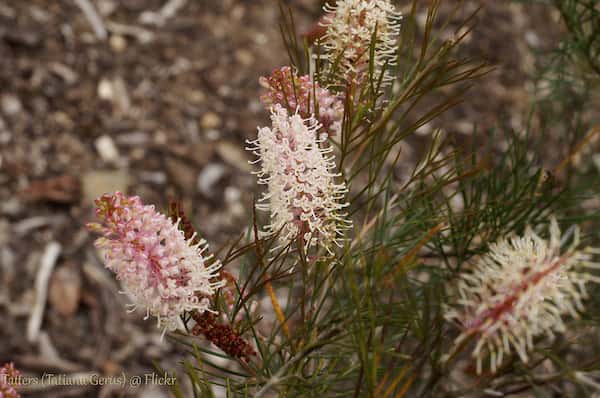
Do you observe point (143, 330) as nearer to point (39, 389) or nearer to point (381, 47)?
point (39, 389)

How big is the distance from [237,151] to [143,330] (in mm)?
483

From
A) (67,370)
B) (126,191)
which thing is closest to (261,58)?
(126,191)

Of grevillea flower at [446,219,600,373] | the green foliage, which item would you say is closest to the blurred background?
the green foliage

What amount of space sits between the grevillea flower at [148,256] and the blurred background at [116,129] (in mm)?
659

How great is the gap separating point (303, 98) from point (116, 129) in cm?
108

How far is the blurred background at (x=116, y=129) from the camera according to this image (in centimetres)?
119

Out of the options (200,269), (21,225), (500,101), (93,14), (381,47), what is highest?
(93,14)

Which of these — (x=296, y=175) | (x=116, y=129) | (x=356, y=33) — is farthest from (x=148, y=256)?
(x=116, y=129)

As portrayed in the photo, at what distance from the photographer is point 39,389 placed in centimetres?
109

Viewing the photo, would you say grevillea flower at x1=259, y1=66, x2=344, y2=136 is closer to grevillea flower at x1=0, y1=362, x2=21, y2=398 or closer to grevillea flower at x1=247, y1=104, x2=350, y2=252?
grevillea flower at x1=247, y1=104, x2=350, y2=252

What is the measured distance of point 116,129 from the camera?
56.8 inches

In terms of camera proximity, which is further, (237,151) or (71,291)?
(237,151)

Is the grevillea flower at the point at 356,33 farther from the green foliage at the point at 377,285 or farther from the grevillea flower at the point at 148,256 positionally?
the grevillea flower at the point at 148,256

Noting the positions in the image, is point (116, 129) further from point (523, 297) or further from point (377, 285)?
point (523, 297)
